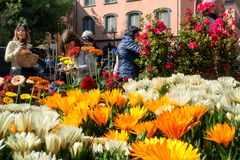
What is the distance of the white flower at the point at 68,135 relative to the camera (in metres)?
1.12

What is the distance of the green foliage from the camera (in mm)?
27156

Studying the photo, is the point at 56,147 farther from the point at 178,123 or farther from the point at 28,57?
the point at 28,57

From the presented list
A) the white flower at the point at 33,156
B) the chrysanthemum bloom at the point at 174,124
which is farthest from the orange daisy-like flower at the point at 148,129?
the white flower at the point at 33,156

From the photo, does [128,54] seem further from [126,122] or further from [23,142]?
[23,142]

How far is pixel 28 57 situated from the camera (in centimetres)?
630

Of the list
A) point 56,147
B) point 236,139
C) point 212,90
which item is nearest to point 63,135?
point 56,147

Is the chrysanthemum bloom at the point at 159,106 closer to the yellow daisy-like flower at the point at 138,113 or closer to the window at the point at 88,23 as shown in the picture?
the yellow daisy-like flower at the point at 138,113

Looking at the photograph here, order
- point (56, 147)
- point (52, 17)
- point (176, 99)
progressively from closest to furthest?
point (56, 147)
point (176, 99)
point (52, 17)

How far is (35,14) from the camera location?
29.8 metres

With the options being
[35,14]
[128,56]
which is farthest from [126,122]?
[35,14]

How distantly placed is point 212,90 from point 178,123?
1117 mm

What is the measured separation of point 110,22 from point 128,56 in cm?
3283

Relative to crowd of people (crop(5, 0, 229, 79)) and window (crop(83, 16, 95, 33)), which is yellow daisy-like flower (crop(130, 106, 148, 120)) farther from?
window (crop(83, 16, 95, 33))

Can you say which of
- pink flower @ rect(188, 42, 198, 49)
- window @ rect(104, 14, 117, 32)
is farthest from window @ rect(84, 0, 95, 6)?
pink flower @ rect(188, 42, 198, 49)
